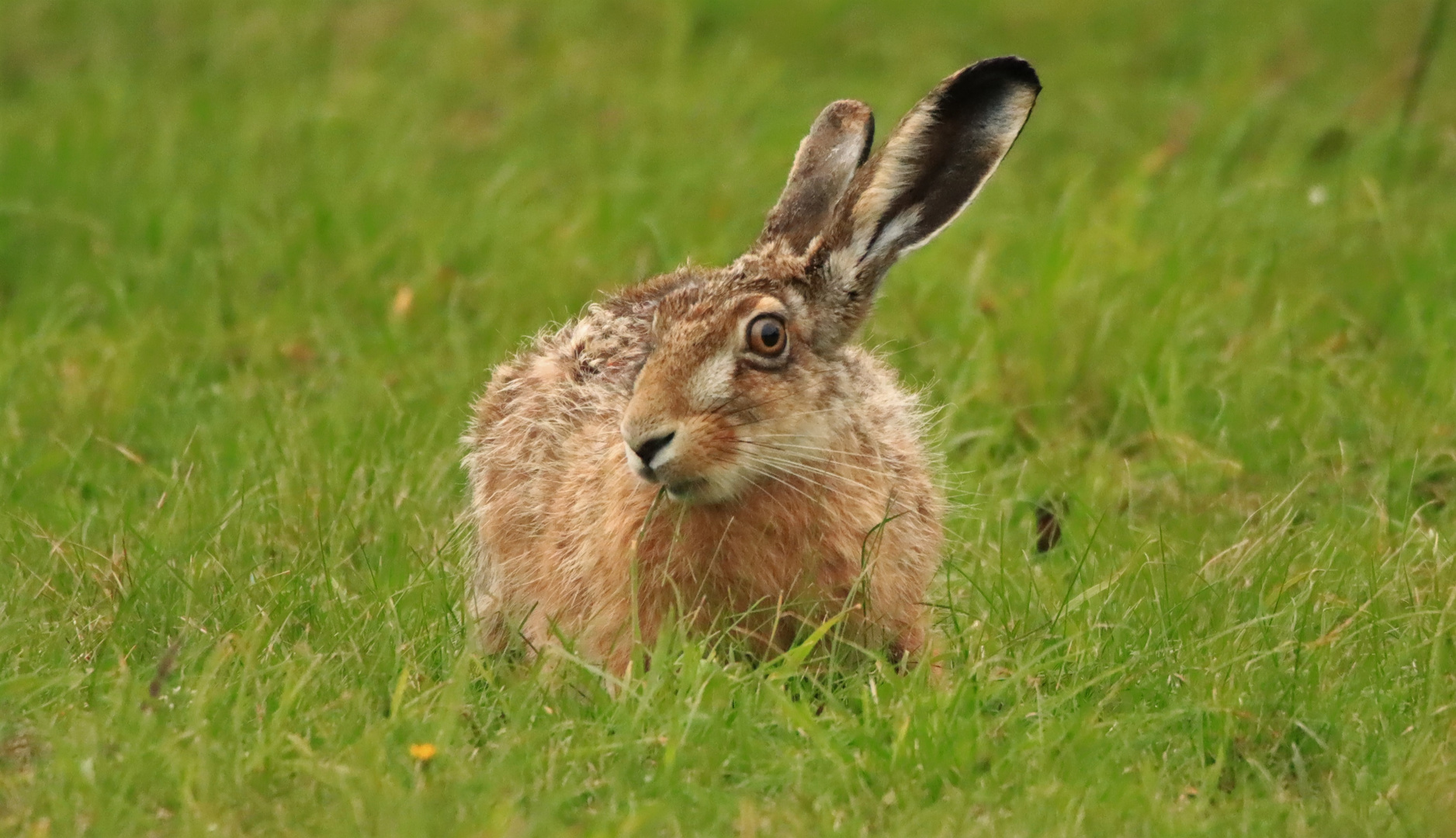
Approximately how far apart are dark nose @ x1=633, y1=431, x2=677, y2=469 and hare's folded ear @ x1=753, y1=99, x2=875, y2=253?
2.68 ft

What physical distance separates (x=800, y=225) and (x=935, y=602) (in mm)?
931

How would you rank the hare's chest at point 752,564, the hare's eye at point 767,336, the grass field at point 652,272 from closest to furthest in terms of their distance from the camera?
1. the grass field at point 652,272
2. the hare's eye at point 767,336
3. the hare's chest at point 752,564

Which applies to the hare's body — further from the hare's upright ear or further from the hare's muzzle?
the hare's muzzle

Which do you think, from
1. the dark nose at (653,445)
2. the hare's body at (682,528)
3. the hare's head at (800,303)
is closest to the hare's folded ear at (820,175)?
the hare's head at (800,303)

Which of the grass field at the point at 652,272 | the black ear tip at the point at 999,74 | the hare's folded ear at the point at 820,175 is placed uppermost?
the black ear tip at the point at 999,74

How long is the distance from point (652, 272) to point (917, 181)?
9.62 feet

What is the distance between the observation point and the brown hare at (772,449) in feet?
14.1

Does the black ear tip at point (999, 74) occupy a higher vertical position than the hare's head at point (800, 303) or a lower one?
higher

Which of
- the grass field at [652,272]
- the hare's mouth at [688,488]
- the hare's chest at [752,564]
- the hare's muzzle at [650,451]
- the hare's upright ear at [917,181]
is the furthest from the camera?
the hare's upright ear at [917,181]

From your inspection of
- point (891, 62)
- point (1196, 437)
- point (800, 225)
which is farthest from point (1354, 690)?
point (891, 62)

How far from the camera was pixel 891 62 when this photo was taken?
10.7 meters

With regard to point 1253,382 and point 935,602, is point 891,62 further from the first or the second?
point 935,602

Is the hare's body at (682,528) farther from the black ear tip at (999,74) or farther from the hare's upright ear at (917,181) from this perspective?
the black ear tip at (999,74)

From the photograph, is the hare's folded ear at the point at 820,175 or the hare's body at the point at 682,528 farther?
the hare's folded ear at the point at 820,175
